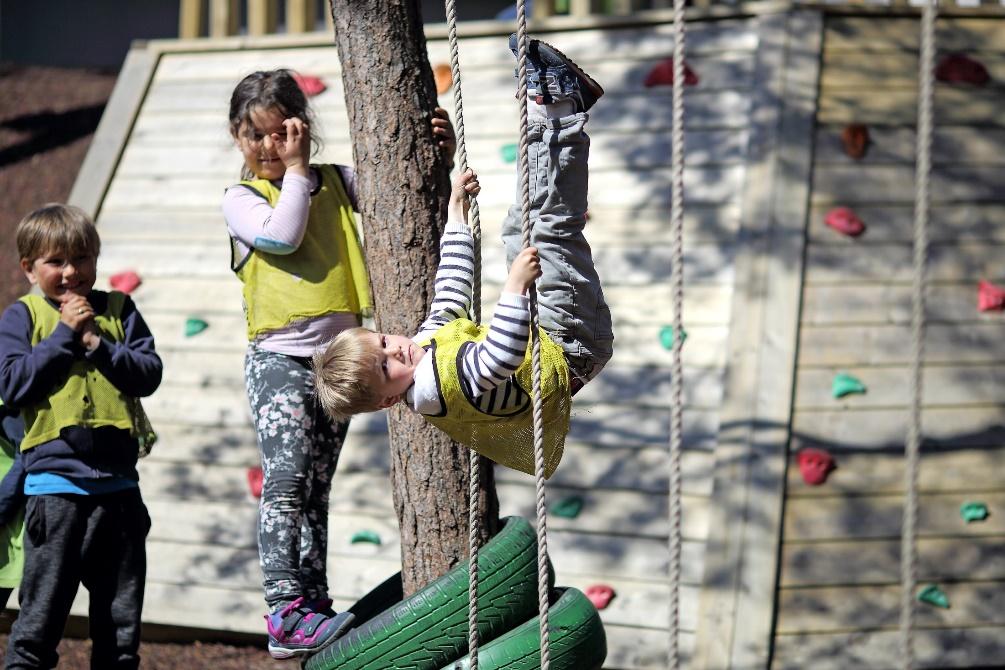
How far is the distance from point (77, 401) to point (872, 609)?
314 centimetres

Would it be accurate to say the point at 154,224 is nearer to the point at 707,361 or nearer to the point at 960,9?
the point at 707,361

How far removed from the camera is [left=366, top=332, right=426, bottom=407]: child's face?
301 cm

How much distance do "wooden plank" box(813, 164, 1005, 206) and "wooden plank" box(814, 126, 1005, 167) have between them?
0.04 meters

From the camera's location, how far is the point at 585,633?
3.15 m

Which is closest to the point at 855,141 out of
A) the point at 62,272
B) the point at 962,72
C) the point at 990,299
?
the point at 962,72

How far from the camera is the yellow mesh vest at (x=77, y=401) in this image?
360cm

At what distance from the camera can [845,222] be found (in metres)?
5.65

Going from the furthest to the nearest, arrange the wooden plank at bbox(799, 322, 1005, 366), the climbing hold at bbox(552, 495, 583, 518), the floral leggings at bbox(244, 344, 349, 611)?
1. the wooden plank at bbox(799, 322, 1005, 366)
2. the climbing hold at bbox(552, 495, 583, 518)
3. the floral leggings at bbox(244, 344, 349, 611)

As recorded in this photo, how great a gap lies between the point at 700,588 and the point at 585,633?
5.80 ft

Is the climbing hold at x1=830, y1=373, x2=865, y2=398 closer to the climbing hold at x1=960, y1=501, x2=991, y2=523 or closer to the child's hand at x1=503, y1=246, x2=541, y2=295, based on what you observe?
the climbing hold at x1=960, y1=501, x2=991, y2=523

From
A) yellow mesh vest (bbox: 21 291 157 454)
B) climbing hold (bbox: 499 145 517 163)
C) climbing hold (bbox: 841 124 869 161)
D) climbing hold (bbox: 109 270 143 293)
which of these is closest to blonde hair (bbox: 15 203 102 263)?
yellow mesh vest (bbox: 21 291 157 454)

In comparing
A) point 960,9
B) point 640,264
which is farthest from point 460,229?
point 960,9

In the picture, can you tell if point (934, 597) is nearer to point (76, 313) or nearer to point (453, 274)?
point (453, 274)

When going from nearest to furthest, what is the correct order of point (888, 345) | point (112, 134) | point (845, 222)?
point (888, 345)
point (845, 222)
point (112, 134)
